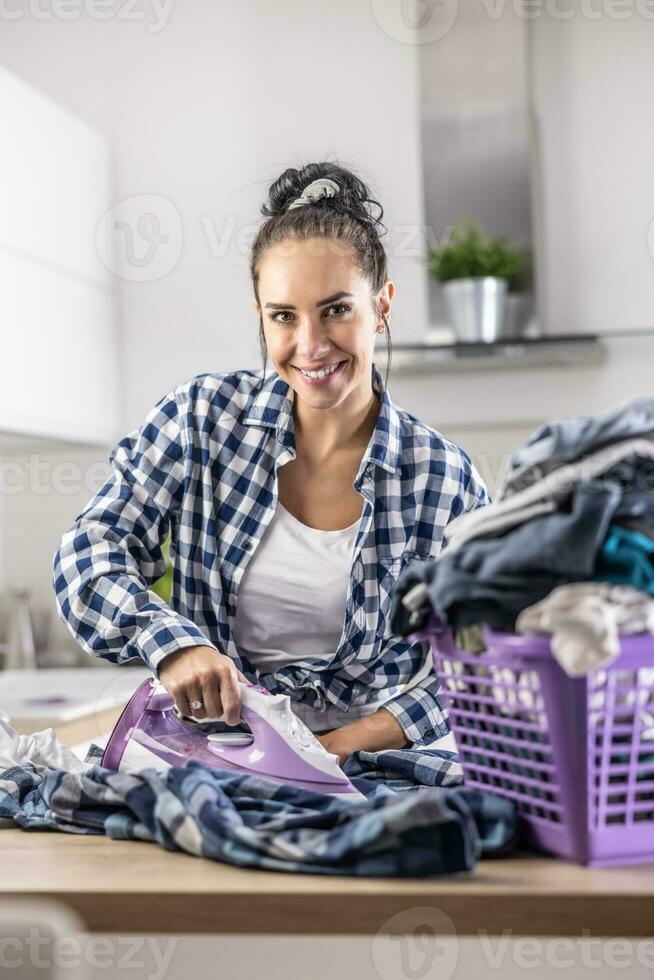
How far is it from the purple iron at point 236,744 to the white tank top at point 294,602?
292mm

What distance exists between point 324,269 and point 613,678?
29.0 inches

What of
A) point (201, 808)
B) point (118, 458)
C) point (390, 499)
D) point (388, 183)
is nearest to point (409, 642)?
point (390, 499)

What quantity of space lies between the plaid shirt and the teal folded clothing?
583mm

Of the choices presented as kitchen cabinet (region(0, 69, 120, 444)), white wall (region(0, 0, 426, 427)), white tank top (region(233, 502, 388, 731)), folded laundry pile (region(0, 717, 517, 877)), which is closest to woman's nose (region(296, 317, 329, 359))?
white tank top (region(233, 502, 388, 731))

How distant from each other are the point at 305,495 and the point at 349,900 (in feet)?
2.56

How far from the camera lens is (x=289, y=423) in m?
1.44

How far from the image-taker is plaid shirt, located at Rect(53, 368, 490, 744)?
Result: 1325 millimetres

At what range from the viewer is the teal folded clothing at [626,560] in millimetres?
746

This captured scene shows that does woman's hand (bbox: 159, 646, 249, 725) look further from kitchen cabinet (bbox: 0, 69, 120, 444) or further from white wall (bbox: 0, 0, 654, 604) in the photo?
white wall (bbox: 0, 0, 654, 604)

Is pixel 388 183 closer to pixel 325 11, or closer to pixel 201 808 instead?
pixel 325 11

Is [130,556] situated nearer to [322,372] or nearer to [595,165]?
[322,372]

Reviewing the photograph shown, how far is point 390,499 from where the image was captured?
139cm

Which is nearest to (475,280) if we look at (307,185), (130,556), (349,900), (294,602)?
(307,185)

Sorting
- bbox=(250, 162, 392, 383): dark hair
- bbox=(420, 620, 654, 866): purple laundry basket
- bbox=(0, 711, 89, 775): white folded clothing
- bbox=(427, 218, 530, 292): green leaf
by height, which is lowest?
bbox=(0, 711, 89, 775): white folded clothing
